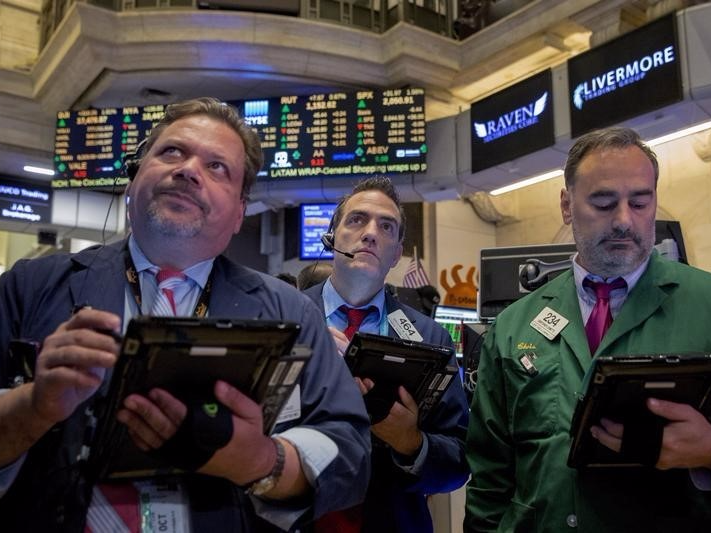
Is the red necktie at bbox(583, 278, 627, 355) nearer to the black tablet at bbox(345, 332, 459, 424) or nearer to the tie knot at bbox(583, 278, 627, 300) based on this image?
the tie knot at bbox(583, 278, 627, 300)

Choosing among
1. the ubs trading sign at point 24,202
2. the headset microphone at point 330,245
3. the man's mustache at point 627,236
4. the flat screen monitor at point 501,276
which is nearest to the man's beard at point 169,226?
the headset microphone at point 330,245

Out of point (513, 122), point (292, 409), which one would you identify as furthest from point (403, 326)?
point (513, 122)

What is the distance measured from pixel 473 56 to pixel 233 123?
6.97 meters

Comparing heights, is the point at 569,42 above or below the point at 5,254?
above

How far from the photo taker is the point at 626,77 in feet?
17.6

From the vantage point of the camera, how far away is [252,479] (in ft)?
3.89

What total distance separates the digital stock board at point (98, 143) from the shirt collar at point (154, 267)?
640cm

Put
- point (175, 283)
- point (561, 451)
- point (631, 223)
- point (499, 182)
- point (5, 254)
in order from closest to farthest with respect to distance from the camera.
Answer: point (175, 283) → point (561, 451) → point (631, 223) → point (499, 182) → point (5, 254)

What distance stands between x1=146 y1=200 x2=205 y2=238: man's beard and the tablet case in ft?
1.62

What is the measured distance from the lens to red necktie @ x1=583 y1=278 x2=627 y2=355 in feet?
6.12

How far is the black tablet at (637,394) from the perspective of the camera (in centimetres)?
132

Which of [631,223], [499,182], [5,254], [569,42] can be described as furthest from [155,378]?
[5,254]

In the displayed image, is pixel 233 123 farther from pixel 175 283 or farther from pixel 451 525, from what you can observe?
pixel 451 525

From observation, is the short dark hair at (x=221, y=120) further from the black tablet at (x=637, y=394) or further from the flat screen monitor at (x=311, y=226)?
the flat screen monitor at (x=311, y=226)
